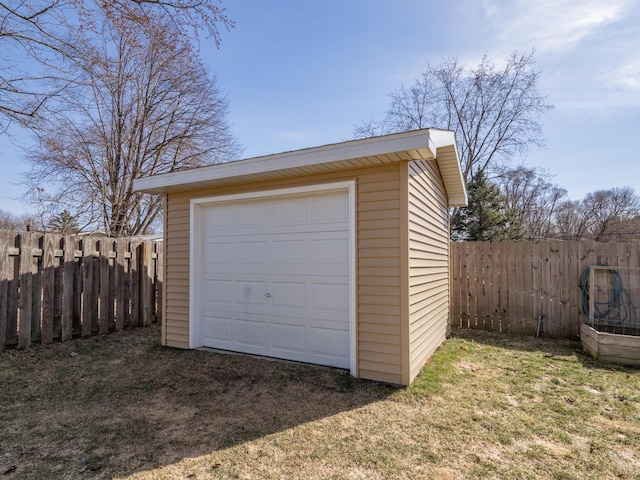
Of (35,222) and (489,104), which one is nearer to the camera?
(35,222)

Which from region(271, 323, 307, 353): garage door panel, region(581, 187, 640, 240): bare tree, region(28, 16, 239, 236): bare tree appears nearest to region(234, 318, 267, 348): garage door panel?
region(271, 323, 307, 353): garage door panel

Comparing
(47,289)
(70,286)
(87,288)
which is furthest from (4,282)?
(87,288)

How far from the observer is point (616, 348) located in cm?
471

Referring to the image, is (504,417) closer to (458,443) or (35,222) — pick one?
(458,443)

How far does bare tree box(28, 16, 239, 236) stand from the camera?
11031mm

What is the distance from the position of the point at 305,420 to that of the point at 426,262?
8.98 feet

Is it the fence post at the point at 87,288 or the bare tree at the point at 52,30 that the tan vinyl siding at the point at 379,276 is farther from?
the fence post at the point at 87,288

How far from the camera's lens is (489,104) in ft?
53.5

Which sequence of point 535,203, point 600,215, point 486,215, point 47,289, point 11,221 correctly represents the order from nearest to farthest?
point 47,289 < point 486,215 < point 11,221 < point 600,215 < point 535,203

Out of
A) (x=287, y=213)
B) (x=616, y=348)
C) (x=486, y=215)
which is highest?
(x=486, y=215)

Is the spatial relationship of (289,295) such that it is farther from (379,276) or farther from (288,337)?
(379,276)

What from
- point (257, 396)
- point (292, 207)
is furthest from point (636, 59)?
point (257, 396)

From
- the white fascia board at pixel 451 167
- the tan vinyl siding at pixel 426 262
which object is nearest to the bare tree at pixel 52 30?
the white fascia board at pixel 451 167

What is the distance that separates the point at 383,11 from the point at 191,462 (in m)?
7.73
